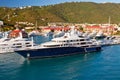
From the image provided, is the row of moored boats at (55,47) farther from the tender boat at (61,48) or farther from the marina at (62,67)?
the marina at (62,67)

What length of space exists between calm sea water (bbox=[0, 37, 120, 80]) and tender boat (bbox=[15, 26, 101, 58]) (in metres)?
1.33

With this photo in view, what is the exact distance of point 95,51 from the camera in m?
70.8

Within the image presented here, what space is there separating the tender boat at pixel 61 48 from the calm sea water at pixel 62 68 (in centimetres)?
133

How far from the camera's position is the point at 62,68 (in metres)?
52.7

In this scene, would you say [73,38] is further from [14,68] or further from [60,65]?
[14,68]

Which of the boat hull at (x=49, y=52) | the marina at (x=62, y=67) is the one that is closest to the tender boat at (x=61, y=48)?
the boat hull at (x=49, y=52)

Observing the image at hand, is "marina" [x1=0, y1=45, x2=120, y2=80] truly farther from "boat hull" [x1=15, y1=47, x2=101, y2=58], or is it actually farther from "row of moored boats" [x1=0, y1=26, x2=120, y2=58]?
"row of moored boats" [x1=0, y1=26, x2=120, y2=58]

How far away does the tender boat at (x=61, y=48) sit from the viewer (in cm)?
6116

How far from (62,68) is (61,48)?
1096cm

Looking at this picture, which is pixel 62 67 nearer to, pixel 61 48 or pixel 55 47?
pixel 55 47

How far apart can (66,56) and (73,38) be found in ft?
16.0

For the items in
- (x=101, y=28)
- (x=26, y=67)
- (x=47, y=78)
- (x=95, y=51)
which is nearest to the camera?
(x=47, y=78)

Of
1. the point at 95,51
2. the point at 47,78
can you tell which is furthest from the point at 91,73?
the point at 95,51

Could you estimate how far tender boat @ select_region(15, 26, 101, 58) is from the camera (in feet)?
201
